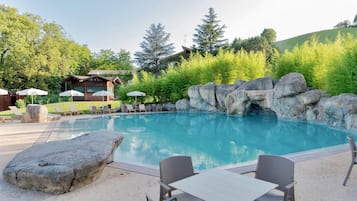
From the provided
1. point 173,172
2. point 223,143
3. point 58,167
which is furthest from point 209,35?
point 173,172

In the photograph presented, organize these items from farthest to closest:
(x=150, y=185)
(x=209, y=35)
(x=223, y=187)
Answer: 1. (x=209, y=35)
2. (x=150, y=185)
3. (x=223, y=187)

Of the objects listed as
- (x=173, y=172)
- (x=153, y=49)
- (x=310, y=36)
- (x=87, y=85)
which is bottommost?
(x=173, y=172)

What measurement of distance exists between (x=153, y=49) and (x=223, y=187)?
37409mm

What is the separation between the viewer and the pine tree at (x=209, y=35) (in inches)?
1350

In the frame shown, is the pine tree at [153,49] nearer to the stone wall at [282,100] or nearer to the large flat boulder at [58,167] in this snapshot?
the stone wall at [282,100]

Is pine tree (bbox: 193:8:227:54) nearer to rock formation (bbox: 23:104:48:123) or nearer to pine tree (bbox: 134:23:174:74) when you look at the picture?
pine tree (bbox: 134:23:174:74)

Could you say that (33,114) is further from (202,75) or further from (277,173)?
(277,173)

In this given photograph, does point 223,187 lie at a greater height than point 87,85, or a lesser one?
lesser

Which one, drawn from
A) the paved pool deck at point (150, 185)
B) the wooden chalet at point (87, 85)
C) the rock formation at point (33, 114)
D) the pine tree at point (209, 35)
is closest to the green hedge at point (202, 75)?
the wooden chalet at point (87, 85)

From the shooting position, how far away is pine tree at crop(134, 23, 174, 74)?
3809 cm

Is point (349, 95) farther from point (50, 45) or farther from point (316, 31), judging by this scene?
point (316, 31)

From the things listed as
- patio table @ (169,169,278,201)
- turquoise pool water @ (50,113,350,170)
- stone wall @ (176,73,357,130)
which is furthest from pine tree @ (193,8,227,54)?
patio table @ (169,169,278,201)

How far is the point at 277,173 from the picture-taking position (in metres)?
2.46

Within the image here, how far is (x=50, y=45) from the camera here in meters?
24.2
